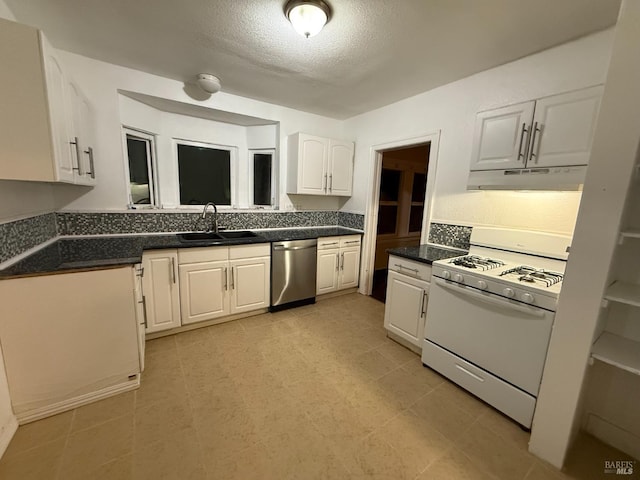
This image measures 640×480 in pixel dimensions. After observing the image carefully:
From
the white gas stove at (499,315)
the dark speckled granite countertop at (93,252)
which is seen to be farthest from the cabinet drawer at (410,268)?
the dark speckled granite countertop at (93,252)

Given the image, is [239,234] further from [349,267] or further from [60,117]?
[60,117]

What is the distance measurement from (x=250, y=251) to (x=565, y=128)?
8.72 feet

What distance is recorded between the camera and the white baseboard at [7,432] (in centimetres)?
136

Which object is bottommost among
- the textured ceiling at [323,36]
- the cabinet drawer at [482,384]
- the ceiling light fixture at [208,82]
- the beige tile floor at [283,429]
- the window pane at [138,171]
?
the beige tile floor at [283,429]

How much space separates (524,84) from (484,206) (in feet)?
3.26

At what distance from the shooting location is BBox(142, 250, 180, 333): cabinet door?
90.5 inches

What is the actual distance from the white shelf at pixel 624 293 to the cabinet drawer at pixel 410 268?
1.03 meters

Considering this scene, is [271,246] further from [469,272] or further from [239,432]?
[469,272]

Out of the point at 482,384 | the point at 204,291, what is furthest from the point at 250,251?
the point at 482,384

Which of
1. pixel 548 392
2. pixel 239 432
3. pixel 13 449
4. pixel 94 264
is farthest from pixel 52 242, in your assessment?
pixel 548 392

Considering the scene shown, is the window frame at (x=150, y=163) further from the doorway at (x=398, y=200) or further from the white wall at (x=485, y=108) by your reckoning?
the doorway at (x=398, y=200)

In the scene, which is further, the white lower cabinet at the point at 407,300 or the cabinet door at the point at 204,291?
the cabinet door at the point at 204,291

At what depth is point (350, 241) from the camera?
356 cm

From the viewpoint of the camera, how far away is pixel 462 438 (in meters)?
1.55
